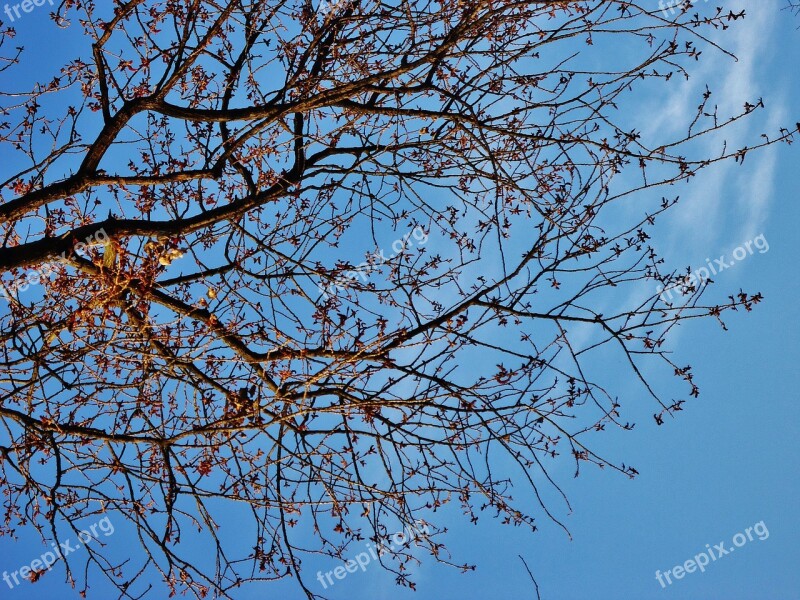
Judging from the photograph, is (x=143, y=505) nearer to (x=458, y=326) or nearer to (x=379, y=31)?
(x=458, y=326)

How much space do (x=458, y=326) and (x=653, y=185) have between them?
170 centimetres

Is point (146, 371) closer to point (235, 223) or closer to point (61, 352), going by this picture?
point (61, 352)

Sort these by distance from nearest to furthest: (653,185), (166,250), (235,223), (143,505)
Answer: (166,250), (653,185), (143,505), (235,223)

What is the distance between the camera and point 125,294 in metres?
4.83

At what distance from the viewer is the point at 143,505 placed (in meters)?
4.75

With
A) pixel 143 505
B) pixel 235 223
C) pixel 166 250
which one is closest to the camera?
pixel 166 250

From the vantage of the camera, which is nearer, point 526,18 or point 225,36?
point 526,18

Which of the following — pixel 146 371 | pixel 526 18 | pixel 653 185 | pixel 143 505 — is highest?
pixel 526 18

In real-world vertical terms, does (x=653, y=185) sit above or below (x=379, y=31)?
below

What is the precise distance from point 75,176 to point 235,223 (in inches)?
49.5

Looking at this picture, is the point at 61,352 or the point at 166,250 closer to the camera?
the point at 166,250

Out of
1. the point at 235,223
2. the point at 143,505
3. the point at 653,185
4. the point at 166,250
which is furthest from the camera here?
the point at 235,223

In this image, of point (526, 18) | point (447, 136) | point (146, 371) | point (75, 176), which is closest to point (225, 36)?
point (75, 176)

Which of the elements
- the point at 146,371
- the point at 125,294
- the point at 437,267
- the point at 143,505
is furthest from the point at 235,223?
the point at 143,505
